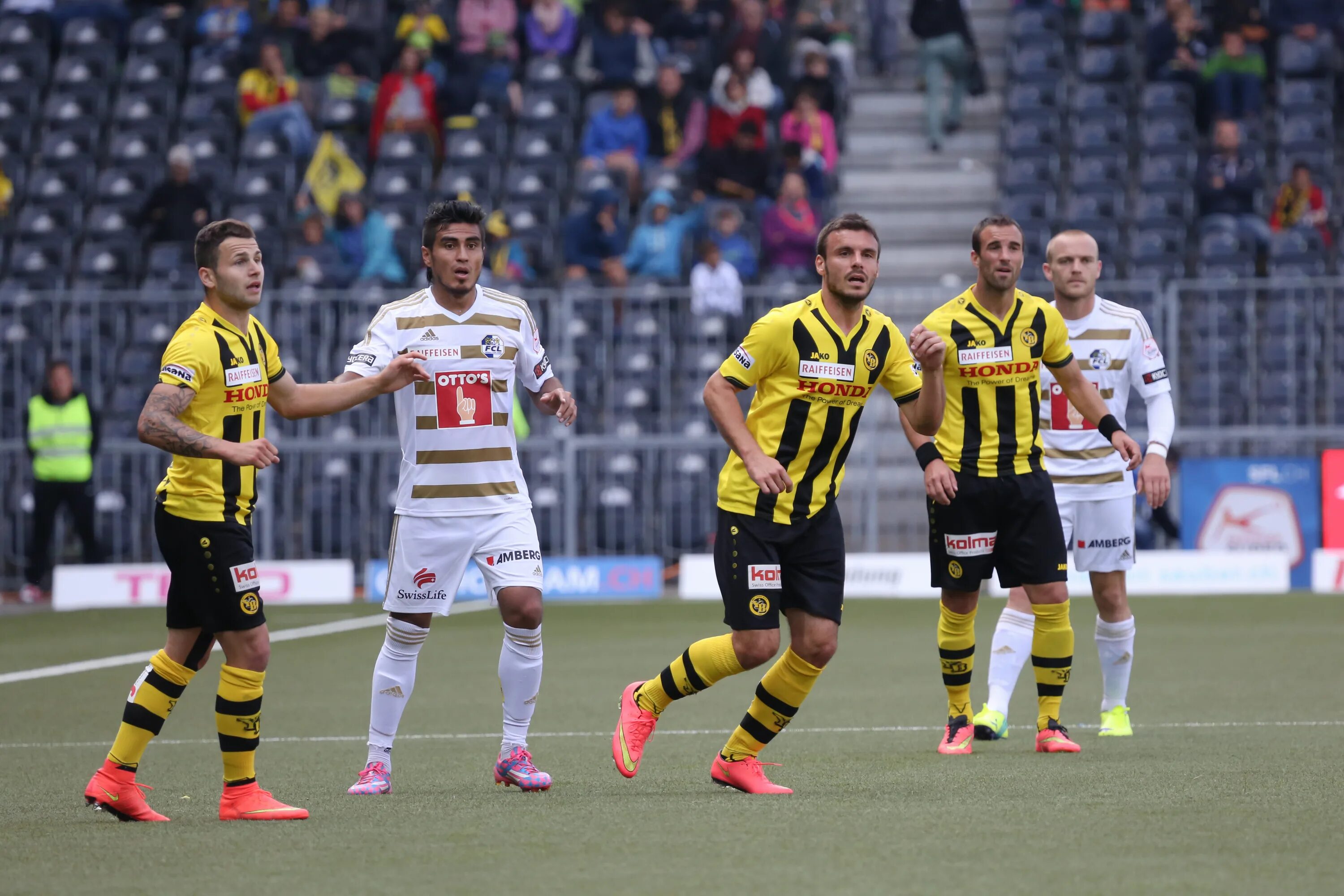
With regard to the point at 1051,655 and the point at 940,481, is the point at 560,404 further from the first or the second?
the point at 1051,655

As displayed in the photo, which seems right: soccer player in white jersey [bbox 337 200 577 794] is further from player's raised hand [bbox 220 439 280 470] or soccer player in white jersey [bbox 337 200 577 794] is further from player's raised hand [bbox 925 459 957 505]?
player's raised hand [bbox 925 459 957 505]

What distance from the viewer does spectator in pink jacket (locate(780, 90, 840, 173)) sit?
20.0 metres

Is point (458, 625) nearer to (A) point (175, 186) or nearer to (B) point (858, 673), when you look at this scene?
(B) point (858, 673)

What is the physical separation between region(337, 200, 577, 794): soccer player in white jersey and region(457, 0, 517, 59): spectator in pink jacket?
15398mm

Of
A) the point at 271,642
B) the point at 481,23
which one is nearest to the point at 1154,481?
the point at 271,642

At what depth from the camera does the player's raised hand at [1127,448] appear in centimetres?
773

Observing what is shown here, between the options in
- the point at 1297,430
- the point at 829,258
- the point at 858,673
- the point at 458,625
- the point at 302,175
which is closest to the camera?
the point at 829,258

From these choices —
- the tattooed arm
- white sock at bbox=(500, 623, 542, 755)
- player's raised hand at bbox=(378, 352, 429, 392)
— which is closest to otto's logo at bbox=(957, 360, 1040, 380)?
white sock at bbox=(500, 623, 542, 755)

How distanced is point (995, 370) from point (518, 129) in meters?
14.4

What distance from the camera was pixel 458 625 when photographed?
14867mm

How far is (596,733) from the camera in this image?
8.67 metres

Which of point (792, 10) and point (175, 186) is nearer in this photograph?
point (175, 186)

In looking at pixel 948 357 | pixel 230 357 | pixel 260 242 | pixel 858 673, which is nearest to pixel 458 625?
pixel 858 673

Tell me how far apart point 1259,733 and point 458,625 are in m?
8.16
